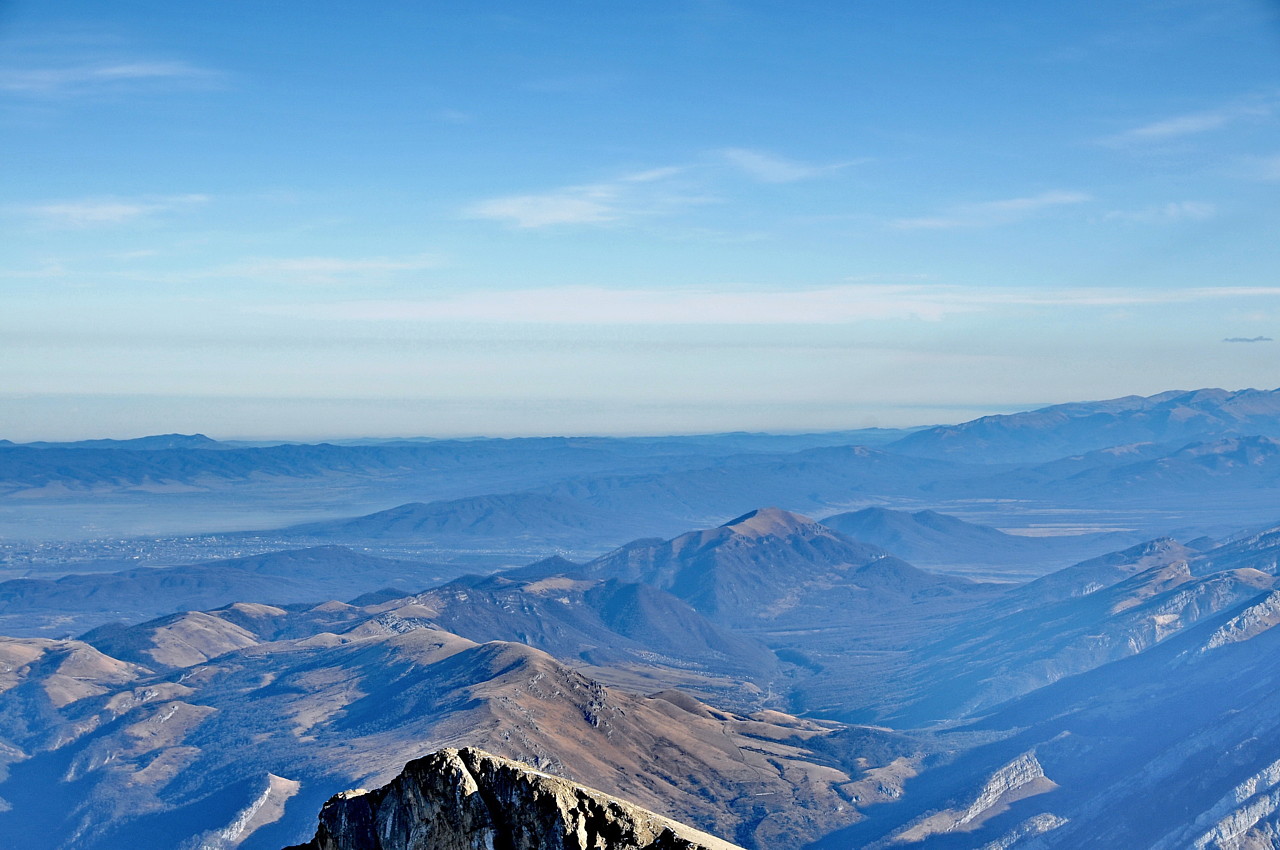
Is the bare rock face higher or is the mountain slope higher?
the bare rock face

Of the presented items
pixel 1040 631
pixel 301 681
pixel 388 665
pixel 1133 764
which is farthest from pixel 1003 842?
pixel 1040 631

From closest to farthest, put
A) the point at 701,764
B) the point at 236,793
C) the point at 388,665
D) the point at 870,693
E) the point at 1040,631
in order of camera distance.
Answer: the point at 236,793
the point at 701,764
the point at 388,665
the point at 870,693
the point at 1040,631

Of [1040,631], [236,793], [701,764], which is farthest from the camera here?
[1040,631]

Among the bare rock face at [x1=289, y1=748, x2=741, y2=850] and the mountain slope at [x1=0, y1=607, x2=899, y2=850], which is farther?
the mountain slope at [x1=0, y1=607, x2=899, y2=850]

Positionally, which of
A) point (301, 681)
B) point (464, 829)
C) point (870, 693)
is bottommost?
point (870, 693)

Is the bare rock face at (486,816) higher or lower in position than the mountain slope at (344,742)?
higher

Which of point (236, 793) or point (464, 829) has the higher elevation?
point (464, 829)

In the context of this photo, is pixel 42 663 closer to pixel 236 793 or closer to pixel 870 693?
pixel 236 793

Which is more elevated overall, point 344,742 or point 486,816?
point 486,816
